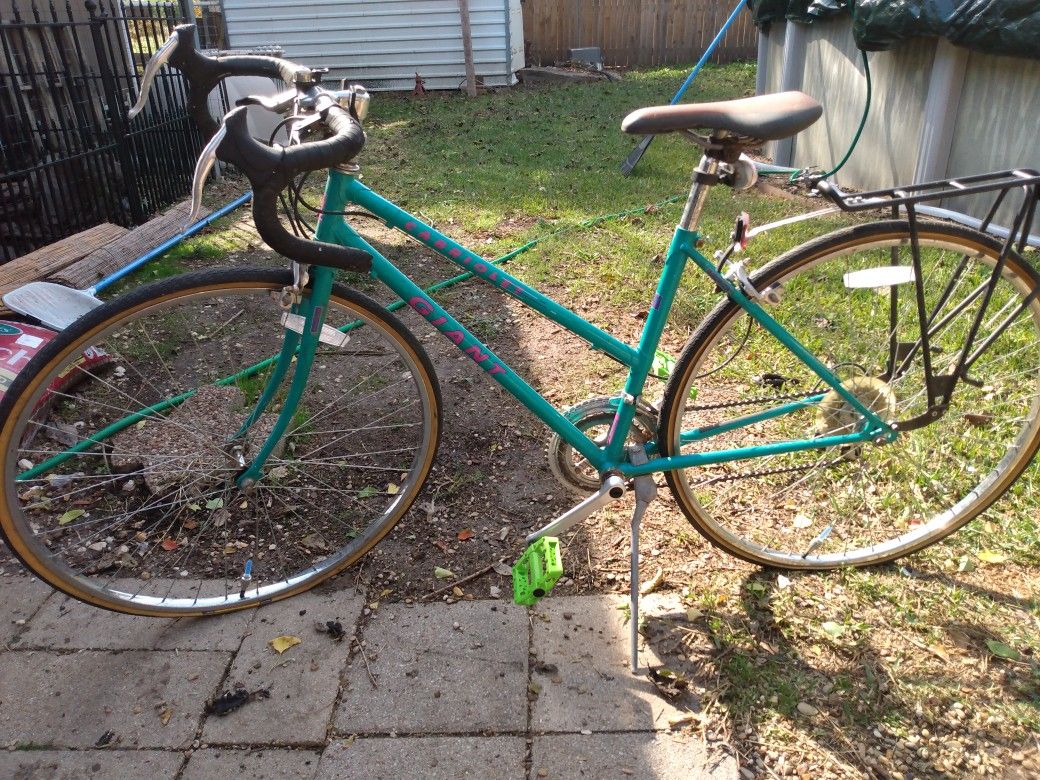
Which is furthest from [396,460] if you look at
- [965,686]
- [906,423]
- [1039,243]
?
[1039,243]

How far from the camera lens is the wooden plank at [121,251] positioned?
4.24m

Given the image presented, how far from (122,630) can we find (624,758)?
151 cm

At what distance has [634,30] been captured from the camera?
13.9m

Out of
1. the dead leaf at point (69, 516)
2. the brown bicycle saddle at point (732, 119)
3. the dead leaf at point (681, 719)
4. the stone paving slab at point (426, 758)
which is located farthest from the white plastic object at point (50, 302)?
the dead leaf at point (681, 719)

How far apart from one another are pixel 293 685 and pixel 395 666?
28cm

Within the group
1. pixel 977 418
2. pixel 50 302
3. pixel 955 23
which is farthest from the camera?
pixel 955 23

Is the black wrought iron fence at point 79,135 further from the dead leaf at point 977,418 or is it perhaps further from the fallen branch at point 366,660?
the dead leaf at point 977,418

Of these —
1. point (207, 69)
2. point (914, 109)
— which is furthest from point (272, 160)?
point (914, 109)

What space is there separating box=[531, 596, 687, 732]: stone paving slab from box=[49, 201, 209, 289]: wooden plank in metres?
3.30

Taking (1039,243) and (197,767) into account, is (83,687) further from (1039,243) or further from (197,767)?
(1039,243)

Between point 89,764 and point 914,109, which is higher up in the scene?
point 914,109

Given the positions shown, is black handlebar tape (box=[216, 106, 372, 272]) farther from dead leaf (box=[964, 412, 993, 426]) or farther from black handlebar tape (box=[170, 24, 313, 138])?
dead leaf (box=[964, 412, 993, 426])

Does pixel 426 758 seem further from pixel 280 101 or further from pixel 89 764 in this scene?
pixel 280 101

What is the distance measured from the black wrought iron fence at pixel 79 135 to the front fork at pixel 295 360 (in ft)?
10.0
